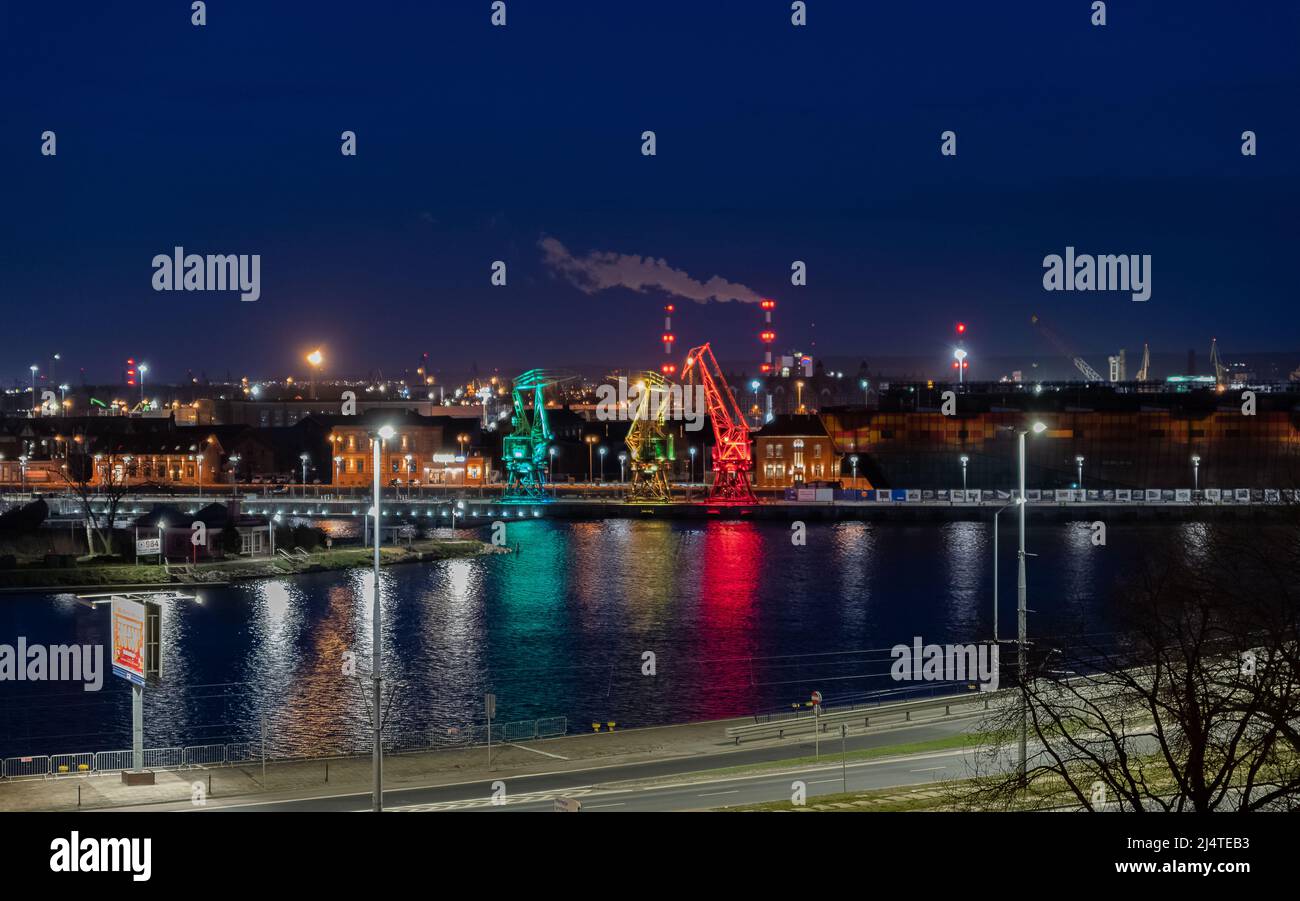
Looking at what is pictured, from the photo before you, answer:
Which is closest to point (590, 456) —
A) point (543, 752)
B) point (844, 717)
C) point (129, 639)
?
point (844, 717)

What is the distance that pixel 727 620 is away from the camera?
28.4 m

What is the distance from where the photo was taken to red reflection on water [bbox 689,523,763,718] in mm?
20422

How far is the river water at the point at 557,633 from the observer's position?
744 inches

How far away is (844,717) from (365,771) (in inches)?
223

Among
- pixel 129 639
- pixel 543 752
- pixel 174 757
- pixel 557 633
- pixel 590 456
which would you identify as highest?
pixel 590 456

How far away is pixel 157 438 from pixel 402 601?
40.8 metres

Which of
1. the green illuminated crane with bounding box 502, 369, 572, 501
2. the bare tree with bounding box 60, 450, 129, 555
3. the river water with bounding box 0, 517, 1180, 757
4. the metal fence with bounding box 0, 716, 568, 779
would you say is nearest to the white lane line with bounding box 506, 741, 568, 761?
the metal fence with bounding box 0, 716, 568, 779

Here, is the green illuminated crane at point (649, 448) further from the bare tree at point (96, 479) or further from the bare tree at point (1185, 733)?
the bare tree at point (1185, 733)

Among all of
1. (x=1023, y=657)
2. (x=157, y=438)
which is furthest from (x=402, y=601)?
(x=157, y=438)

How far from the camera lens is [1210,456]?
2400 inches

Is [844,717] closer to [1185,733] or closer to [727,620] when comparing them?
[1185,733]
